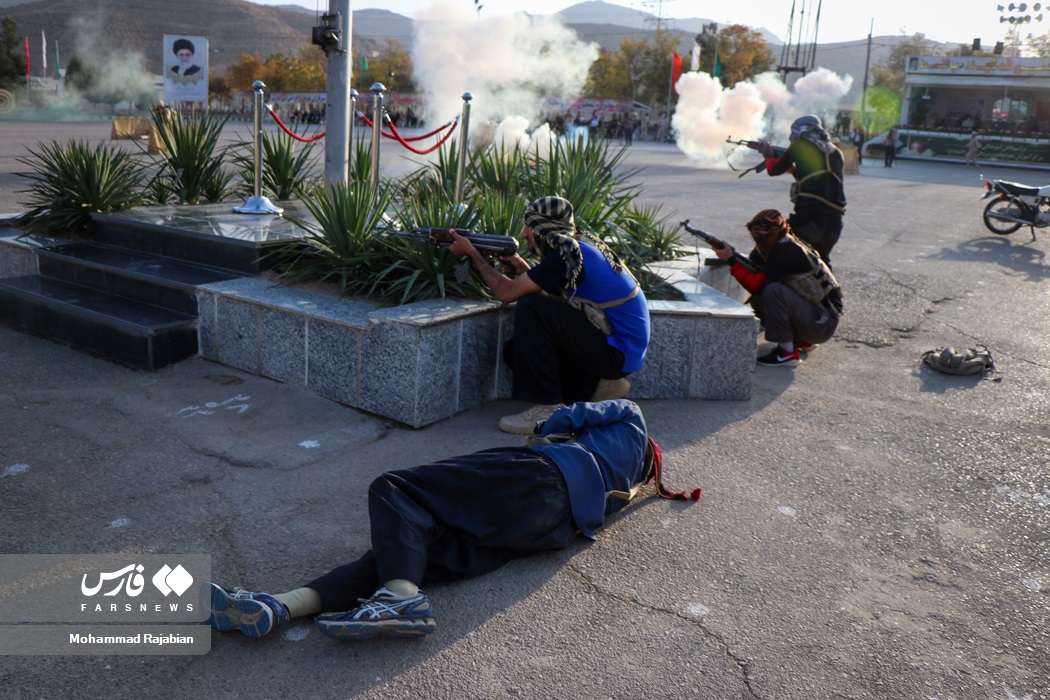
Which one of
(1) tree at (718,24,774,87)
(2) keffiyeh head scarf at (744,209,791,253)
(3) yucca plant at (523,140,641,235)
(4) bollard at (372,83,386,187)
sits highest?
(1) tree at (718,24,774,87)

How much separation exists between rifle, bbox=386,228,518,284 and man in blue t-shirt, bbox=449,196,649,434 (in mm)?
139

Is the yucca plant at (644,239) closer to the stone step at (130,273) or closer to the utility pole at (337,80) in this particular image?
the utility pole at (337,80)

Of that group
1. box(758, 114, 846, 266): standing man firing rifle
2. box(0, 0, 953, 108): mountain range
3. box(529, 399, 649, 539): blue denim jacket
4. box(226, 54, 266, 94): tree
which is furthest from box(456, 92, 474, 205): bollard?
box(0, 0, 953, 108): mountain range

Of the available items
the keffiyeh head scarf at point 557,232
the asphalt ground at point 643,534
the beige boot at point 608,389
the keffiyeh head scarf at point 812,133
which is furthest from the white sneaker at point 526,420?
the keffiyeh head scarf at point 812,133

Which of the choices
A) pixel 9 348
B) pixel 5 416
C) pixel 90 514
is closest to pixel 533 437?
pixel 90 514

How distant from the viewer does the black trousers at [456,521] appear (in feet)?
9.33

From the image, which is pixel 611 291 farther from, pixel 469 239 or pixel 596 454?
pixel 596 454

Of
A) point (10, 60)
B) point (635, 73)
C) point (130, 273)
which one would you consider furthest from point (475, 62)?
point (635, 73)

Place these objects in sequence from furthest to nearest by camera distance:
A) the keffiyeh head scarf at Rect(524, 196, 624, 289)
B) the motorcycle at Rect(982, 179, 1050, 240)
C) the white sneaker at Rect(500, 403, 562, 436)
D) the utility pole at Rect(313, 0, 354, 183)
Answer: the motorcycle at Rect(982, 179, 1050, 240) → the utility pole at Rect(313, 0, 354, 183) → the white sneaker at Rect(500, 403, 562, 436) → the keffiyeh head scarf at Rect(524, 196, 624, 289)

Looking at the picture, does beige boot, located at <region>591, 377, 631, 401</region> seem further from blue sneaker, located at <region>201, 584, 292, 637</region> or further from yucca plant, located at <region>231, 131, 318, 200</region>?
yucca plant, located at <region>231, 131, 318, 200</region>

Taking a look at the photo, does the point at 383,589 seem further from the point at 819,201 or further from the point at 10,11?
the point at 10,11

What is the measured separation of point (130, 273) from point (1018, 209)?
12727 mm

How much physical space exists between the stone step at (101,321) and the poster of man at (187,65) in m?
30.8

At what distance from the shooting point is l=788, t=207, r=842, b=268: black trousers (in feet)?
23.1
